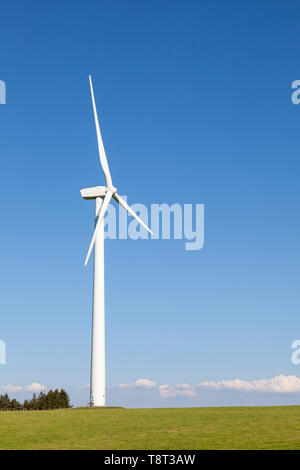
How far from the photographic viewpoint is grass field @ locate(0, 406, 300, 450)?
30553mm

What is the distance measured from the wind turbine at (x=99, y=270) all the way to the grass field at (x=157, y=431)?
16149mm

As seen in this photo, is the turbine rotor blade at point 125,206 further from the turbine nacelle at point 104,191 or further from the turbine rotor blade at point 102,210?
the turbine rotor blade at point 102,210

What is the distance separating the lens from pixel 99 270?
223 feet

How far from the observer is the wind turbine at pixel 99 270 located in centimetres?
6397

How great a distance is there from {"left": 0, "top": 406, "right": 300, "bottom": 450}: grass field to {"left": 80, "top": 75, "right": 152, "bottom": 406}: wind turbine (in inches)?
636

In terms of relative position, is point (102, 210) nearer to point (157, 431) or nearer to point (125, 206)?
point (125, 206)

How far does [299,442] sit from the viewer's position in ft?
99.3

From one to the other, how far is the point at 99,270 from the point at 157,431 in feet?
113

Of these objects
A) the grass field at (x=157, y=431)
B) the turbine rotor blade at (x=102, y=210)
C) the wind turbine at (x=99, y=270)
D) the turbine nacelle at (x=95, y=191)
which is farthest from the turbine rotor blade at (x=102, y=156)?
the grass field at (x=157, y=431)

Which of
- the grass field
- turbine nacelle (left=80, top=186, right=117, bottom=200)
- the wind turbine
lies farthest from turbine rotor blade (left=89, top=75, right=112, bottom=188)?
the grass field
